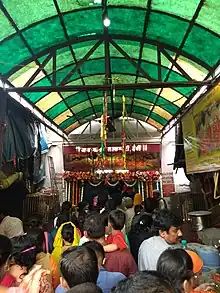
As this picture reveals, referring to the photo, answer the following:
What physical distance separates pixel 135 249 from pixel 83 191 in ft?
32.6

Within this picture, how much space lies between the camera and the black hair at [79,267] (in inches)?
77.5

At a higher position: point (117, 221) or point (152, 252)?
point (117, 221)

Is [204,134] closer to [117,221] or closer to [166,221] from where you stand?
[117,221]

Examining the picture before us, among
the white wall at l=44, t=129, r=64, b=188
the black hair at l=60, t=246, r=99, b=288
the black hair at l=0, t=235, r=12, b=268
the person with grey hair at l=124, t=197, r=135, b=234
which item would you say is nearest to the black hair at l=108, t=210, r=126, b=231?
the black hair at l=0, t=235, r=12, b=268

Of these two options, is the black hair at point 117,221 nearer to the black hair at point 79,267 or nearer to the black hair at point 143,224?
the black hair at point 143,224

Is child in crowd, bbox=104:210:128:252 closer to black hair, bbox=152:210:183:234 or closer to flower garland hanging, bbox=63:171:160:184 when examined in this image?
black hair, bbox=152:210:183:234

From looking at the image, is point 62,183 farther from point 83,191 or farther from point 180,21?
point 180,21

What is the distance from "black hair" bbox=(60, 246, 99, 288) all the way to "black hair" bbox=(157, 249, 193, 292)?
411 mm

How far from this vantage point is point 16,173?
8.31 meters

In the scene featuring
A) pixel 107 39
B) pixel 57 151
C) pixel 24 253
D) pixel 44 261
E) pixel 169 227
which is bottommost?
pixel 44 261

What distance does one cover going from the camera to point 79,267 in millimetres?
1996

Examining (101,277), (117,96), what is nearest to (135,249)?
(101,277)

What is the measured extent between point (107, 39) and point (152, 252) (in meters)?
5.20

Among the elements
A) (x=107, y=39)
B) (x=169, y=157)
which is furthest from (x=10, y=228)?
(x=169, y=157)
